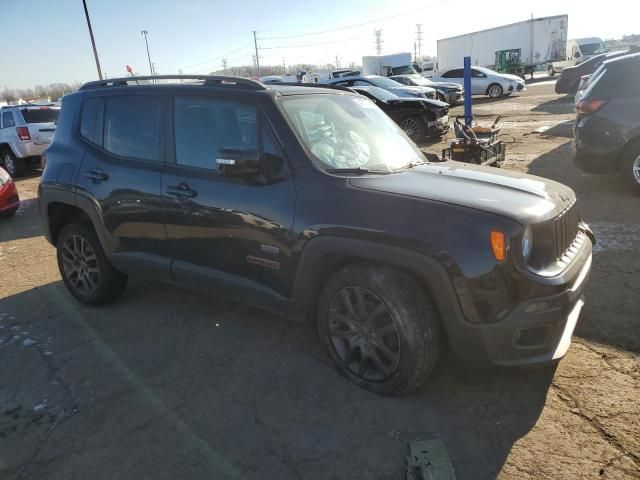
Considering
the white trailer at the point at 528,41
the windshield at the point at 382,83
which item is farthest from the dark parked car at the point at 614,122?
the white trailer at the point at 528,41

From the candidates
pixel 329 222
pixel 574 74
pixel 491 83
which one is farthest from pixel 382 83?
pixel 329 222

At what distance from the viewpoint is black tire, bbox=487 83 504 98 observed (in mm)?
24395

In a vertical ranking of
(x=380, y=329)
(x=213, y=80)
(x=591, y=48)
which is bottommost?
(x=380, y=329)

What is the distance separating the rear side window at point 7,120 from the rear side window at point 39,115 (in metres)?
0.36

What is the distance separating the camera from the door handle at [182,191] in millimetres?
3473

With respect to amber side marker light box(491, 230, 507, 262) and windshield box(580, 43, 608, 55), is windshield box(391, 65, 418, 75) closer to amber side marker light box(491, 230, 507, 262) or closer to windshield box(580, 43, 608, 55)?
windshield box(580, 43, 608, 55)

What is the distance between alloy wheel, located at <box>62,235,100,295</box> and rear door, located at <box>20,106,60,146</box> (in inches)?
369

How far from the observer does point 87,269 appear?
4.44 metres

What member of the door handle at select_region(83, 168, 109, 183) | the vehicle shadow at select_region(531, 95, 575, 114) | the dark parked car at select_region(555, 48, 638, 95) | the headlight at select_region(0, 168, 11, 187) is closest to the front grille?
the door handle at select_region(83, 168, 109, 183)

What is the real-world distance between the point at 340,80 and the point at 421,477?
1402 centimetres

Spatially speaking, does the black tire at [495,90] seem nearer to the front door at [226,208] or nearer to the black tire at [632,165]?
the black tire at [632,165]

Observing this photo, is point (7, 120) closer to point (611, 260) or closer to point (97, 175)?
point (97, 175)

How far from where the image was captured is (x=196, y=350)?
3648 millimetres

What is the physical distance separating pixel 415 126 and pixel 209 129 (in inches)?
378
